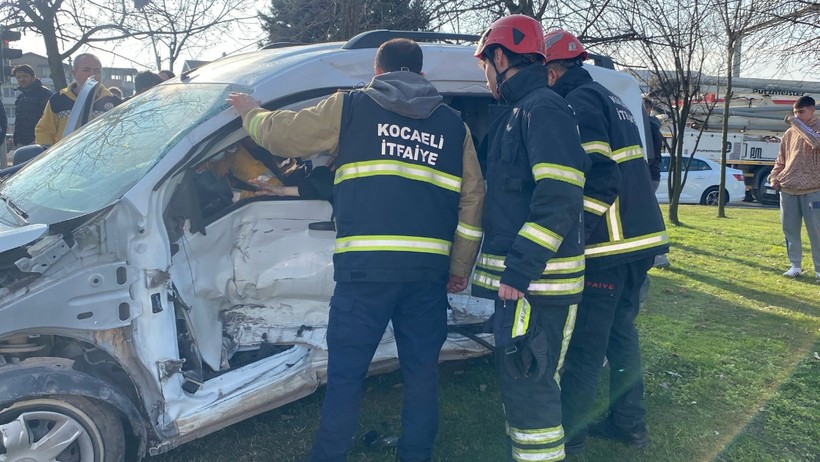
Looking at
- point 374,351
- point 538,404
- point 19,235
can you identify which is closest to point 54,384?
point 19,235

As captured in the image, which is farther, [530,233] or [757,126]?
[757,126]

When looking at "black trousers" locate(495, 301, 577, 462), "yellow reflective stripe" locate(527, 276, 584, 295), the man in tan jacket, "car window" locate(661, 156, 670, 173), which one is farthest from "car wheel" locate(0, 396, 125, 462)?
"car window" locate(661, 156, 670, 173)

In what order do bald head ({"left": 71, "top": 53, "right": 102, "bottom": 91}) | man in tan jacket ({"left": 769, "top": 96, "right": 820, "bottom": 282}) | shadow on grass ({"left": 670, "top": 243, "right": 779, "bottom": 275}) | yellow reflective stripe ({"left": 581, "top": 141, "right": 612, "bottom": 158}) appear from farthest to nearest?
1. shadow on grass ({"left": 670, "top": 243, "right": 779, "bottom": 275})
2. man in tan jacket ({"left": 769, "top": 96, "right": 820, "bottom": 282})
3. bald head ({"left": 71, "top": 53, "right": 102, "bottom": 91})
4. yellow reflective stripe ({"left": 581, "top": 141, "right": 612, "bottom": 158})

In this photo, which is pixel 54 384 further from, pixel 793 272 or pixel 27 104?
pixel 793 272

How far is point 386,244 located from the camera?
2.87 metres

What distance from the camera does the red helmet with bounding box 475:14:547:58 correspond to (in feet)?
9.52

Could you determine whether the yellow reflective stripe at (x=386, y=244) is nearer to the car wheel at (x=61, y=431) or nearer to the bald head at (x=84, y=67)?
the car wheel at (x=61, y=431)

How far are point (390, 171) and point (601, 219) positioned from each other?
3.63 ft

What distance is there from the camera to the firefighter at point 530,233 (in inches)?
106

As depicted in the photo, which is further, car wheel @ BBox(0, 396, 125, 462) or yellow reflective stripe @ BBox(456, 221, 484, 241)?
yellow reflective stripe @ BBox(456, 221, 484, 241)

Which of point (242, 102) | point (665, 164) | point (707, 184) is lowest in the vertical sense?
point (707, 184)

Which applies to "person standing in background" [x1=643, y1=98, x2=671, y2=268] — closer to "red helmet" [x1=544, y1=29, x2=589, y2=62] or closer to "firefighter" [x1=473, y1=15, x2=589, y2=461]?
"red helmet" [x1=544, y1=29, x2=589, y2=62]

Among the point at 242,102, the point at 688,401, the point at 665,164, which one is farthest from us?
the point at 665,164

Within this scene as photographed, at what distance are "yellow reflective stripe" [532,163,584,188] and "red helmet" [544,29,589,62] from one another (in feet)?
3.03
